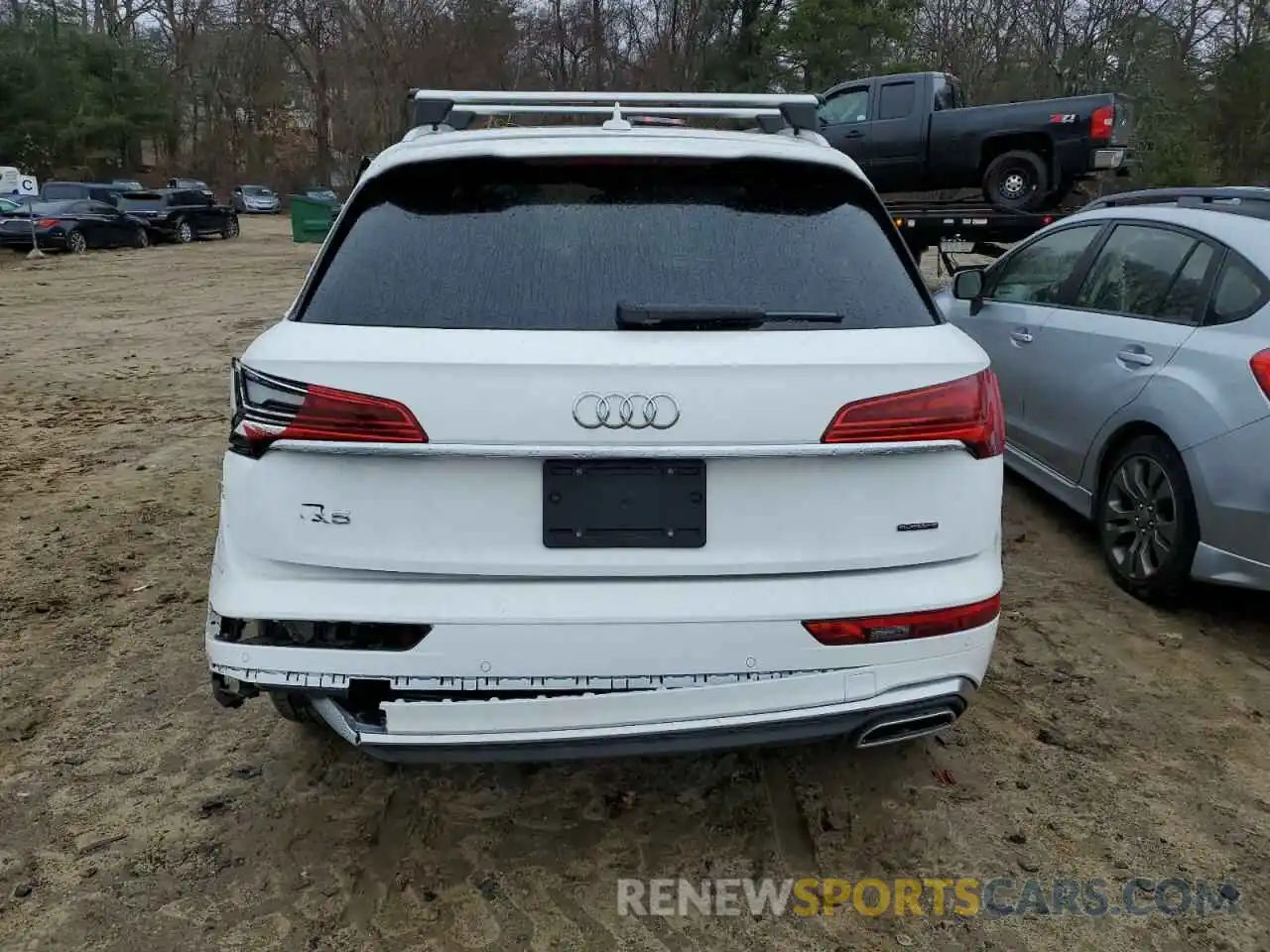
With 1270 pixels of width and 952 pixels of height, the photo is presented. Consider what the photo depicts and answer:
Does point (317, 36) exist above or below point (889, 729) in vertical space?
above

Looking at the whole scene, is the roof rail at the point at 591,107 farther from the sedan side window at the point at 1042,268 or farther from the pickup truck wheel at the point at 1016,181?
the pickup truck wheel at the point at 1016,181

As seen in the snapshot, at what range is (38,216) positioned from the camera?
23.8 meters

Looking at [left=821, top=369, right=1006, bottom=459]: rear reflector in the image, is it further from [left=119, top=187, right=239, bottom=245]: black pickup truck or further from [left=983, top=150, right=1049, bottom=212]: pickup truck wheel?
[left=119, top=187, right=239, bottom=245]: black pickup truck

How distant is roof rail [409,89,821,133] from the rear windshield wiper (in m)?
1.22

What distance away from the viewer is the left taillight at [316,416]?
7.39ft

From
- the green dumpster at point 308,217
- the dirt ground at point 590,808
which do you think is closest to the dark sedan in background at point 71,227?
the green dumpster at point 308,217

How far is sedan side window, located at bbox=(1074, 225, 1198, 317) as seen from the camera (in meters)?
4.57

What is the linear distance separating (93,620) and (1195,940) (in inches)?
158

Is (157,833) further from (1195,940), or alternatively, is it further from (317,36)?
(317,36)

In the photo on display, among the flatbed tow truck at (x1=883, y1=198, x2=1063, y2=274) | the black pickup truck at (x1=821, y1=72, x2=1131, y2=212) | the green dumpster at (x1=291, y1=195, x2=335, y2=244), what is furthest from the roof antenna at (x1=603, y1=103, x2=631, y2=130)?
the green dumpster at (x1=291, y1=195, x2=335, y2=244)

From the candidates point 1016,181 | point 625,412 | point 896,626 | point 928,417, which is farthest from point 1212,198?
point 1016,181

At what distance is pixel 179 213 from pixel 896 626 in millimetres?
30651

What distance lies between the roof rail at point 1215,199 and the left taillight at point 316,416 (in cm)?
387

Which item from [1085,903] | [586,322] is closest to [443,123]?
[586,322]
